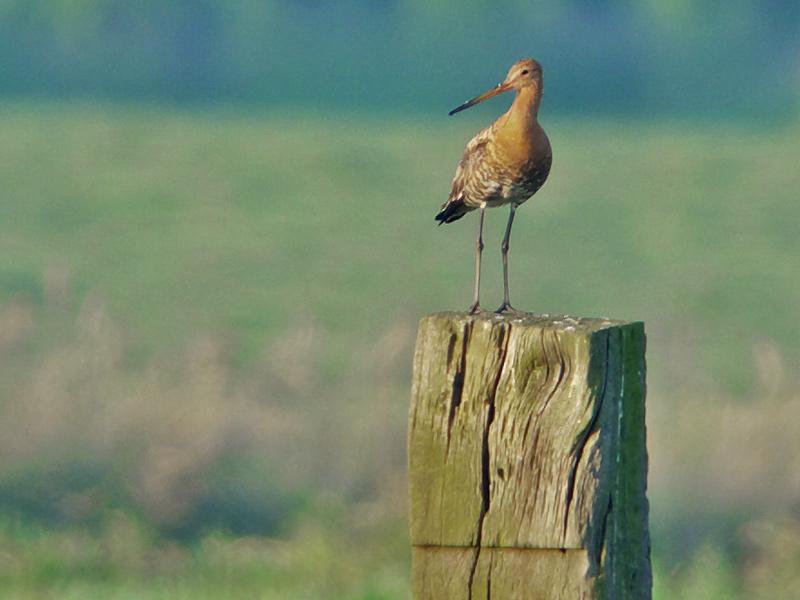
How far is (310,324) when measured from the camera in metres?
7.92

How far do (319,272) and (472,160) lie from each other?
29.1ft

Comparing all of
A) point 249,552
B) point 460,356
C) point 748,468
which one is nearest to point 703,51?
point 748,468

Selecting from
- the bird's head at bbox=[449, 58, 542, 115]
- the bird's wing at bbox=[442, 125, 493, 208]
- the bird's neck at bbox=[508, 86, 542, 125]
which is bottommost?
the bird's wing at bbox=[442, 125, 493, 208]

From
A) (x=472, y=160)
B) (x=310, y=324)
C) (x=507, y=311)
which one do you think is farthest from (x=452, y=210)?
(x=310, y=324)

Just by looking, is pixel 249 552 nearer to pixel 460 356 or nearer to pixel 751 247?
pixel 460 356

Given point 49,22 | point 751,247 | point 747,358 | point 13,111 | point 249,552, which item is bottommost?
point 249,552

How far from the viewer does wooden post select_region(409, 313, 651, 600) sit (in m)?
2.66

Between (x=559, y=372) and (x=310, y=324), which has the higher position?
(x=310, y=324)

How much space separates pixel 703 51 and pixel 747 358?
897 centimetres

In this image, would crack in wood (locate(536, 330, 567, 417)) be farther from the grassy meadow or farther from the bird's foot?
the grassy meadow

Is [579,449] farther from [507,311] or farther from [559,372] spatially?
[507,311]

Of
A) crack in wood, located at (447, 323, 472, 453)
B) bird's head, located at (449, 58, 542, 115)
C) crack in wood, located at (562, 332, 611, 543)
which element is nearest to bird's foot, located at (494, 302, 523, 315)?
crack in wood, located at (447, 323, 472, 453)

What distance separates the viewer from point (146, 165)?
16.8 meters

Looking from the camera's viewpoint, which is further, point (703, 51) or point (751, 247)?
point (703, 51)
